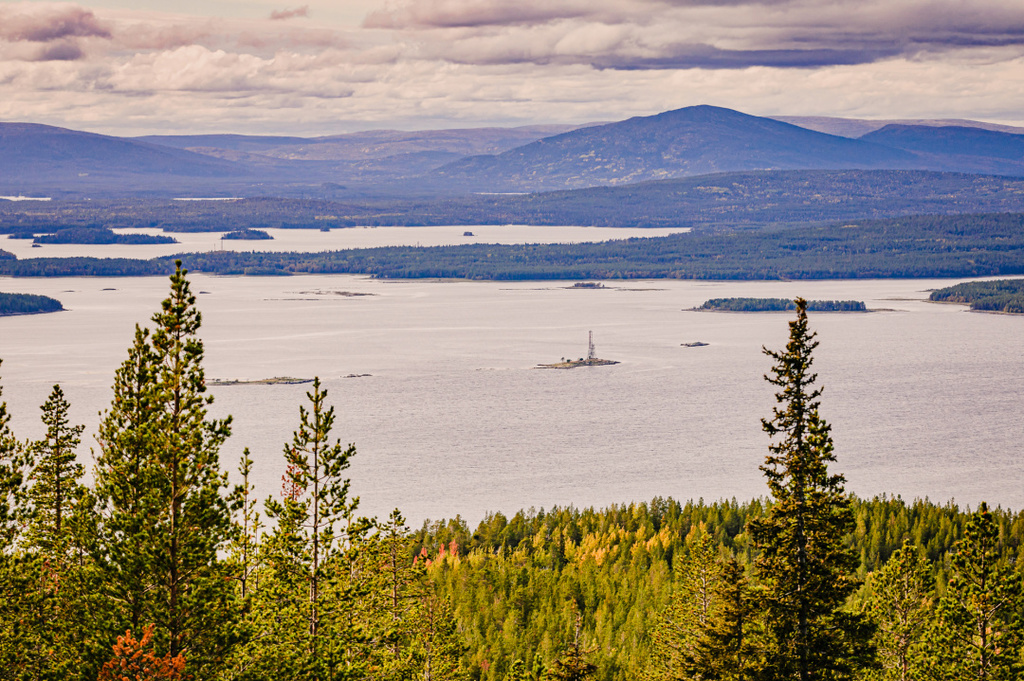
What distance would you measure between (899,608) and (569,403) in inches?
3897

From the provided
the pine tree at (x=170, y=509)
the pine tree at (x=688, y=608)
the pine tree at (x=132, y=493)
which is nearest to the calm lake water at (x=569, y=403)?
the pine tree at (x=688, y=608)

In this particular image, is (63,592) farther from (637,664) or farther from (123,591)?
(637,664)

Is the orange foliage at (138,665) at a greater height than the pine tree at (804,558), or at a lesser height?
lesser

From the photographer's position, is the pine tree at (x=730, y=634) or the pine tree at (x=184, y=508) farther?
the pine tree at (x=730, y=634)

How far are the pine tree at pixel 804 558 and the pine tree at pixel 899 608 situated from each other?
9363 millimetres

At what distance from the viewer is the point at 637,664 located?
50906 millimetres

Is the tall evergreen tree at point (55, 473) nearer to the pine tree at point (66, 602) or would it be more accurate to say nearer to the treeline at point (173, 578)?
the pine tree at point (66, 602)

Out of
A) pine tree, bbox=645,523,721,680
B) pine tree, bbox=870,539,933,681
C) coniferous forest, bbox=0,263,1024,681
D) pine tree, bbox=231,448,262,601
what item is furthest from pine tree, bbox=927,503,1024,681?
pine tree, bbox=231,448,262,601

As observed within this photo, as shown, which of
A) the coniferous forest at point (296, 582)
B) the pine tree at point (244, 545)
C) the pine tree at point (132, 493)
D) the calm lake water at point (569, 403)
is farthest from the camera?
the calm lake water at point (569, 403)

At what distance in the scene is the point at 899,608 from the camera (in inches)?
1533

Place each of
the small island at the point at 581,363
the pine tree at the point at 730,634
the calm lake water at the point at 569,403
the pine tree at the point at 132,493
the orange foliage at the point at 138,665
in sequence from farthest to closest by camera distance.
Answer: the small island at the point at 581,363
the calm lake water at the point at 569,403
the pine tree at the point at 730,634
the pine tree at the point at 132,493
the orange foliage at the point at 138,665

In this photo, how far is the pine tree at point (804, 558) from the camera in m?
26.5

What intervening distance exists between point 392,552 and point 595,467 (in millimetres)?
71792

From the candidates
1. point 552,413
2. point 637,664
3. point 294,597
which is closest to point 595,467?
point 552,413
